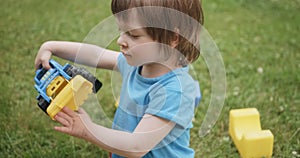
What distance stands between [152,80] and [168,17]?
223 mm

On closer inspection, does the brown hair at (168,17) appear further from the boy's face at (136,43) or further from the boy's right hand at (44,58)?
the boy's right hand at (44,58)

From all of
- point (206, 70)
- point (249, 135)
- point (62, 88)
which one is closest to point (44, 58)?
point (62, 88)

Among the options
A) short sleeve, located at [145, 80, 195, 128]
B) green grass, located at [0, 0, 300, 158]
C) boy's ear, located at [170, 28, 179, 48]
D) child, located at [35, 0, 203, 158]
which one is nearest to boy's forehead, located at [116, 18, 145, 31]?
child, located at [35, 0, 203, 158]

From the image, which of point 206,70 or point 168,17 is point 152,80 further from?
point 206,70

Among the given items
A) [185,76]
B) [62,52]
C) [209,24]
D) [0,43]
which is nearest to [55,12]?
[0,43]

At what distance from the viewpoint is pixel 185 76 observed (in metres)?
1.50

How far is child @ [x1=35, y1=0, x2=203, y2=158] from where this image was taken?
1.34 meters

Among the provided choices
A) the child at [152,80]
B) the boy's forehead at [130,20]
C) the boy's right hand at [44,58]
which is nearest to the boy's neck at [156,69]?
the child at [152,80]

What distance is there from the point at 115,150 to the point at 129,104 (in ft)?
0.71

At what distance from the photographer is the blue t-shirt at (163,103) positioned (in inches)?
55.1

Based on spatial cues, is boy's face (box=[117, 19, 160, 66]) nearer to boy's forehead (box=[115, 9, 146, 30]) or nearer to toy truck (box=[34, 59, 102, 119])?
boy's forehead (box=[115, 9, 146, 30])

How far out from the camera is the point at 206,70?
8.68ft

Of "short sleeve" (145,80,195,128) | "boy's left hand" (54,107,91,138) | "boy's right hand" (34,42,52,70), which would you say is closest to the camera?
"boy's left hand" (54,107,91,138)

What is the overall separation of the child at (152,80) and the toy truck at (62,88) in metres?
0.03
